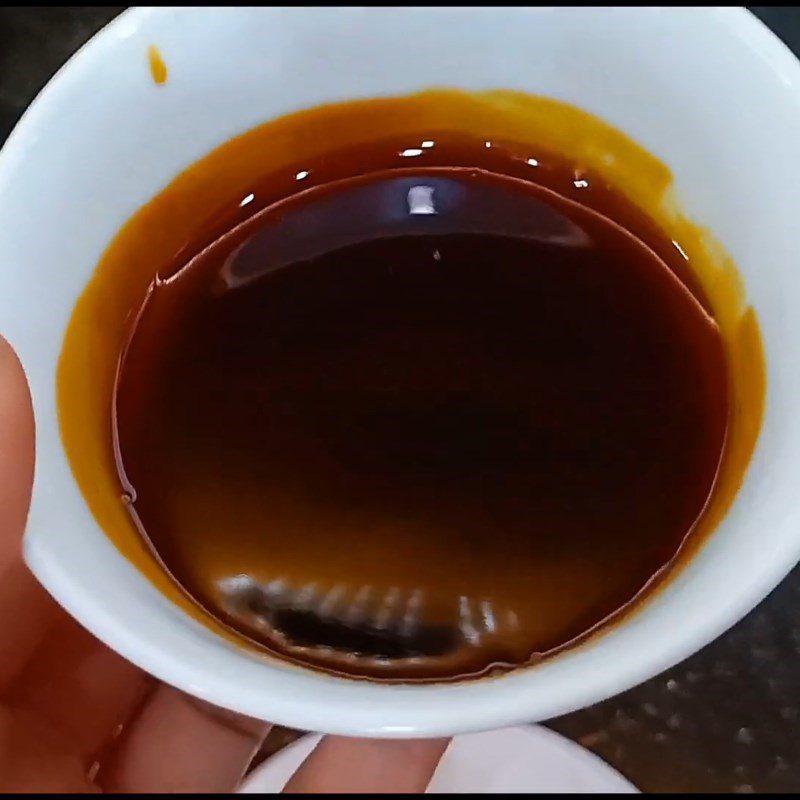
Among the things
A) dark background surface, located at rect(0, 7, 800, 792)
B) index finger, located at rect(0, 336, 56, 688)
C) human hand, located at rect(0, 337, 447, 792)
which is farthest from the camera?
dark background surface, located at rect(0, 7, 800, 792)

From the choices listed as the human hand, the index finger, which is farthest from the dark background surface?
the index finger

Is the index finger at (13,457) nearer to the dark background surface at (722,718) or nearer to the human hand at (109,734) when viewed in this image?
the human hand at (109,734)

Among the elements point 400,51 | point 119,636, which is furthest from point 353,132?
point 119,636

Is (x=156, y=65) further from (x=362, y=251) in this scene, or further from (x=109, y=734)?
(x=109, y=734)

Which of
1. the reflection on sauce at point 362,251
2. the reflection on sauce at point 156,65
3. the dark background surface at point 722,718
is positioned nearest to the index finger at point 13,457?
the reflection on sauce at point 362,251

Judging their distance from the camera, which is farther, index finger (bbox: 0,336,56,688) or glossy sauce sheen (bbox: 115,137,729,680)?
glossy sauce sheen (bbox: 115,137,729,680)

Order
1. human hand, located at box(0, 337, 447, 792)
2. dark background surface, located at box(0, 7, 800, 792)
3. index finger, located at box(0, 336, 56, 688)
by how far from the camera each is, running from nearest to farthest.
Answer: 1. index finger, located at box(0, 336, 56, 688)
2. human hand, located at box(0, 337, 447, 792)
3. dark background surface, located at box(0, 7, 800, 792)

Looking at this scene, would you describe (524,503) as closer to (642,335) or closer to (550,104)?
(642,335)

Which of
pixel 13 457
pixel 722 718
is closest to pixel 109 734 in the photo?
pixel 13 457

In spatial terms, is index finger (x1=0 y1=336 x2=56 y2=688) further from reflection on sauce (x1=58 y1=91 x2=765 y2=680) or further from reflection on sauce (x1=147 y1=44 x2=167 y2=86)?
reflection on sauce (x1=147 y1=44 x2=167 y2=86)
